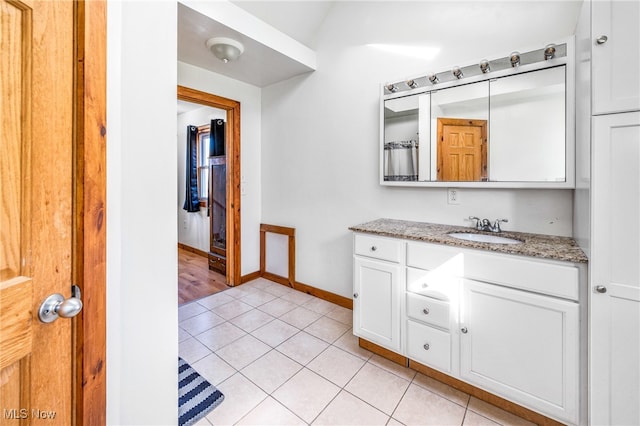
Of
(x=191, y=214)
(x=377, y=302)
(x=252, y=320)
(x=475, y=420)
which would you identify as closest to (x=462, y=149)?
(x=377, y=302)

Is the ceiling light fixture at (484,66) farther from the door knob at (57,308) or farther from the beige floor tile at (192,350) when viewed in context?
the beige floor tile at (192,350)

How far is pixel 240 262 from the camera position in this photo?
328 cm

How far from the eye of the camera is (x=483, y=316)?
151 centimetres

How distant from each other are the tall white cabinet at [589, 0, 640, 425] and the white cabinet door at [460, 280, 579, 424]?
0.09 meters

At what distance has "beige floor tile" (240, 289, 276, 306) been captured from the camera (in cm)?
283

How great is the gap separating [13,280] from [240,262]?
2.69m

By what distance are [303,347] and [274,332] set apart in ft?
1.06

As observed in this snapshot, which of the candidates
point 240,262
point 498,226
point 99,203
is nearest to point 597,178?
point 498,226

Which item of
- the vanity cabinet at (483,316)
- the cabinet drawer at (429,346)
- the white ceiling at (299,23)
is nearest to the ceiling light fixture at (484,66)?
the white ceiling at (299,23)

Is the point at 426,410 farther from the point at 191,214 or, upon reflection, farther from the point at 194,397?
the point at 191,214

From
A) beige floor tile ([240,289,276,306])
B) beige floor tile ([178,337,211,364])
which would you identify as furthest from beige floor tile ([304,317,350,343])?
beige floor tile ([178,337,211,364])

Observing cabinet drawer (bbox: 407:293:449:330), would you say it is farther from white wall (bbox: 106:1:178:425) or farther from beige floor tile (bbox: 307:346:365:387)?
white wall (bbox: 106:1:178:425)

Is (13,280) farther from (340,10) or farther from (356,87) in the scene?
(340,10)

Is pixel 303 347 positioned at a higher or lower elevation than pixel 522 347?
lower
